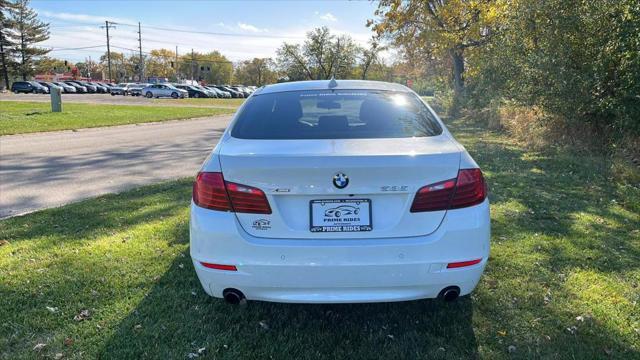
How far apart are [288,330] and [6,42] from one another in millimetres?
85893

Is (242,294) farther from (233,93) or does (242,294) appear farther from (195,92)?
(233,93)

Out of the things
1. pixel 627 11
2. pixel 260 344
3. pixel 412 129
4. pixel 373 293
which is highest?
pixel 627 11

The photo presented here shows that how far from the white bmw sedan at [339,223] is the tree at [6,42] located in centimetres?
8438

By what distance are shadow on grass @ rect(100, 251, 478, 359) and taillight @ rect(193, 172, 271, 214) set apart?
0.90m

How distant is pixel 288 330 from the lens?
125 inches

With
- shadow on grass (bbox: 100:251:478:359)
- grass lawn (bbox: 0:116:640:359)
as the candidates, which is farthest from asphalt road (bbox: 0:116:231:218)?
shadow on grass (bbox: 100:251:478:359)

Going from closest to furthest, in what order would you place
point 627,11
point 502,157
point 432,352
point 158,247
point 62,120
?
point 432,352, point 158,247, point 627,11, point 502,157, point 62,120

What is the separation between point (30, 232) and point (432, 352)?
4232 millimetres

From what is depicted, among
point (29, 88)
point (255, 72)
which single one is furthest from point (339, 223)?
point (255, 72)

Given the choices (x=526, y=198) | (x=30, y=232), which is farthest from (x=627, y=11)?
(x=30, y=232)

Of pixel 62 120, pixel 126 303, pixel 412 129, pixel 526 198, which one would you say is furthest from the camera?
pixel 62 120

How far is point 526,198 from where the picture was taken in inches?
256

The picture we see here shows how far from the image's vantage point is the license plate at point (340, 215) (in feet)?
8.64

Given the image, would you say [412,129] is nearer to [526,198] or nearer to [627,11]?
[526,198]
